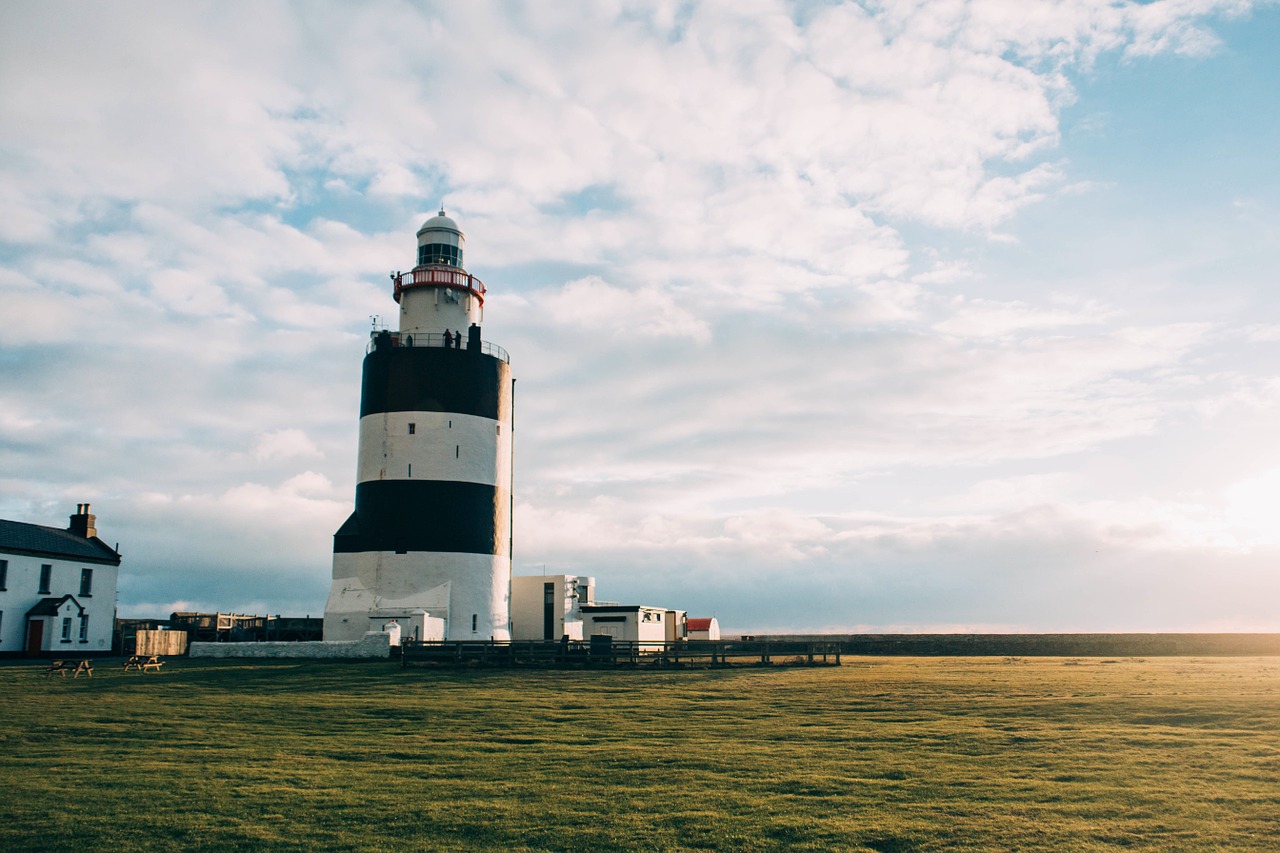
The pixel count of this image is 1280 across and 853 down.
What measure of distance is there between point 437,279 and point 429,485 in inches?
405

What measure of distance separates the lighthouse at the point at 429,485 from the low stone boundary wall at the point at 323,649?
2.45m

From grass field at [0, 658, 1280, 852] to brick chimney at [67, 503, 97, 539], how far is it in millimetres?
25607

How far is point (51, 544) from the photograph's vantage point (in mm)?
43500

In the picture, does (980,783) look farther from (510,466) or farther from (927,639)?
(927,639)

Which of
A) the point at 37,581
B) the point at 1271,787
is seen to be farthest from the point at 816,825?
the point at 37,581

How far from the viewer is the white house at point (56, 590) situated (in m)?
40.5

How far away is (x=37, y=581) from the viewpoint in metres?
42.1

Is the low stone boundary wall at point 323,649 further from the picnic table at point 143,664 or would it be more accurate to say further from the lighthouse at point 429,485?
the picnic table at point 143,664

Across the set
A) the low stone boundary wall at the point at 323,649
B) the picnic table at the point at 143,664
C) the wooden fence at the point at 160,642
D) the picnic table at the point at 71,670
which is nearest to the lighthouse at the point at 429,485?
the low stone boundary wall at the point at 323,649

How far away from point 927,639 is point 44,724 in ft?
215

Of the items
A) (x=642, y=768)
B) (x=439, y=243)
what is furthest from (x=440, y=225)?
(x=642, y=768)

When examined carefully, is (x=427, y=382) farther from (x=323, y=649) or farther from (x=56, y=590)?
(x=56, y=590)

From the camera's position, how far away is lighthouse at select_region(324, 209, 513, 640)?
41281 millimetres

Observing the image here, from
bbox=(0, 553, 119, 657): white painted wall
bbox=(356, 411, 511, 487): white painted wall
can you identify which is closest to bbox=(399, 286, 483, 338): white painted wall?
bbox=(356, 411, 511, 487): white painted wall
